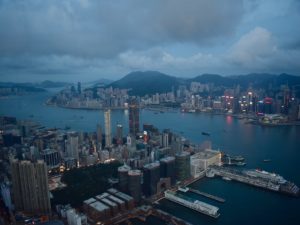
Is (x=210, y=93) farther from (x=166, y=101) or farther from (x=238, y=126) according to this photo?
(x=238, y=126)

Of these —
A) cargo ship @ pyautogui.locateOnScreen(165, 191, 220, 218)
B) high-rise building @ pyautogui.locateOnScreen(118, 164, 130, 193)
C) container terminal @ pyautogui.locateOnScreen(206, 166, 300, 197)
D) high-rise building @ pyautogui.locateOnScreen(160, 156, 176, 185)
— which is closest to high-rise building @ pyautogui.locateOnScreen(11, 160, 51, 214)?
high-rise building @ pyautogui.locateOnScreen(118, 164, 130, 193)

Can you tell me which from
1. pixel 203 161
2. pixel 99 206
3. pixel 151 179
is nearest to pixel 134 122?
pixel 203 161

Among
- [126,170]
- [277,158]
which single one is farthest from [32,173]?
[277,158]

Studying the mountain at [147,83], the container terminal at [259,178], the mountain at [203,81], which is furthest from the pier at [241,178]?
the mountain at [147,83]

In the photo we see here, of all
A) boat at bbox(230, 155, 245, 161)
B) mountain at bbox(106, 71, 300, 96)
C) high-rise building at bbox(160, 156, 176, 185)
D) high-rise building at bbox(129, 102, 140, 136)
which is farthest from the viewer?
mountain at bbox(106, 71, 300, 96)

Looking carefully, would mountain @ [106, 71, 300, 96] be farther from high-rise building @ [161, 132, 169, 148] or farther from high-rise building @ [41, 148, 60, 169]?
high-rise building @ [41, 148, 60, 169]

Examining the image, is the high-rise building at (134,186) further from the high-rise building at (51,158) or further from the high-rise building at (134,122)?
the high-rise building at (134,122)
